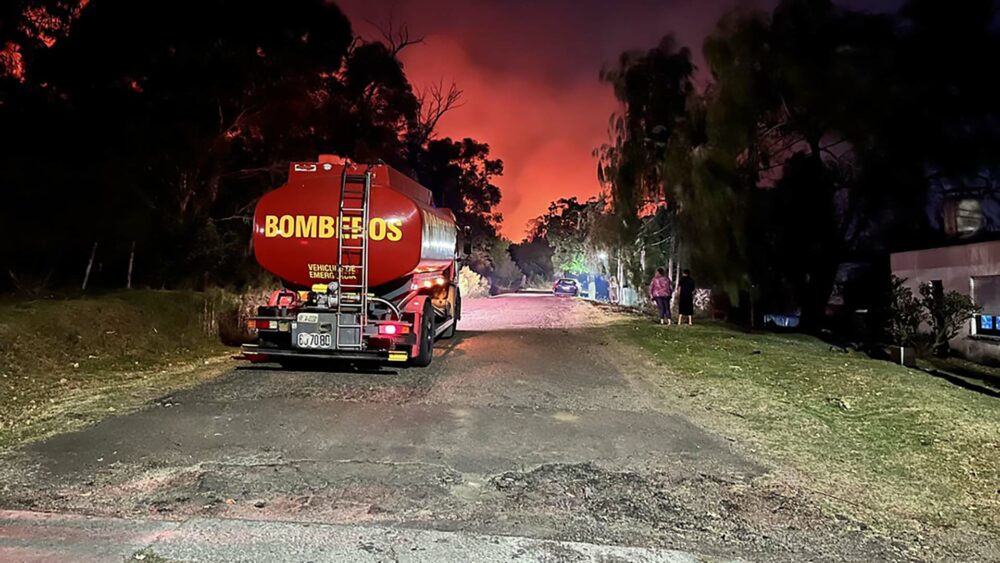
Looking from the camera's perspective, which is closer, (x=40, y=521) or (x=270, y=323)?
(x=40, y=521)

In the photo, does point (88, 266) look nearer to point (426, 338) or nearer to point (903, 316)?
point (426, 338)

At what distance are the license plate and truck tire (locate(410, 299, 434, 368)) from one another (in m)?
1.46

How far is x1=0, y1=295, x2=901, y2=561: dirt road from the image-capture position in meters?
4.47

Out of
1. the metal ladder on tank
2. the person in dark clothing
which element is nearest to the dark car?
the person in dark clothing

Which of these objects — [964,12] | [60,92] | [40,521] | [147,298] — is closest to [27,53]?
[60,92]

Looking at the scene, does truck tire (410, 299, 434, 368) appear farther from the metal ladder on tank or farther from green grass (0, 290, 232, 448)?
green grass (0, 290, 232, 448)

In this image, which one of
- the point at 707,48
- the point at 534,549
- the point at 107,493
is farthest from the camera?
the point at 707,48

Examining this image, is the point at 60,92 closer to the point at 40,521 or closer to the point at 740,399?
the point at 40,521

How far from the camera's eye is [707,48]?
66.4 ft

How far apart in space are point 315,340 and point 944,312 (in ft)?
40.1

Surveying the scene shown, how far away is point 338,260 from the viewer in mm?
9891

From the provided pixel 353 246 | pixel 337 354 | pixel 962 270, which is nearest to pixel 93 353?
pixel 337 354

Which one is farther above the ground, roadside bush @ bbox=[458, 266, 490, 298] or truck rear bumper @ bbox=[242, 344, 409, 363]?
roadside bush @ bbox=[458, 266, 490, 298]

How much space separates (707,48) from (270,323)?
A: 1592cm
